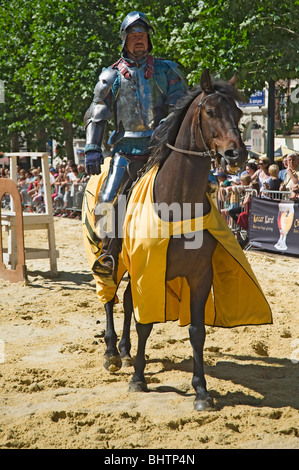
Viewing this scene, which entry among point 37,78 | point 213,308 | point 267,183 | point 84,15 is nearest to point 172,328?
point 213,308

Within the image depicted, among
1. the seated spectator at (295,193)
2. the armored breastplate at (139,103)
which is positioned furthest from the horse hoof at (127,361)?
the seated spectator at (295,193)

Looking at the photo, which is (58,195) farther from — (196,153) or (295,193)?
(196,153)

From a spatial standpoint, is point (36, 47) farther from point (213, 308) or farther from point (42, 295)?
point (213, 308)

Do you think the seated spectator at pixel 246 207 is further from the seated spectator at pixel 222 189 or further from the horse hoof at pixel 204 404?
the horse hoof at pixel 204 404

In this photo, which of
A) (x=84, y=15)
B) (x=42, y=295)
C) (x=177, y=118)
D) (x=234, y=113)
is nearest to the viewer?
(x=234, y=113)

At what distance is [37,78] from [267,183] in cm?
1472

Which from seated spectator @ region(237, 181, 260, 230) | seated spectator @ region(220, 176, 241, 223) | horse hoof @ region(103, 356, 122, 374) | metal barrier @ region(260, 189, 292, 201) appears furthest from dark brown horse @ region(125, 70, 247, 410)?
seated spectator @ region(220, 176, 241, 223)

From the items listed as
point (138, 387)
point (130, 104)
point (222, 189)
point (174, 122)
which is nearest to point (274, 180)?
point (222, 189)

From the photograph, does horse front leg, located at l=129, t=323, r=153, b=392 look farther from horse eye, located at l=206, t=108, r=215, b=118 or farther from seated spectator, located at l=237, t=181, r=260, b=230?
seated spectator, located at l=237, t=181, r=260, b=230

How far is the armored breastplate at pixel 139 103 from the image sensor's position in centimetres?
546

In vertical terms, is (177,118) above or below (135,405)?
above

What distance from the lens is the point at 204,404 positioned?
15.0ft

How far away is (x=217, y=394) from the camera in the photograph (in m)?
4.93

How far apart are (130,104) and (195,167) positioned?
1176mm
